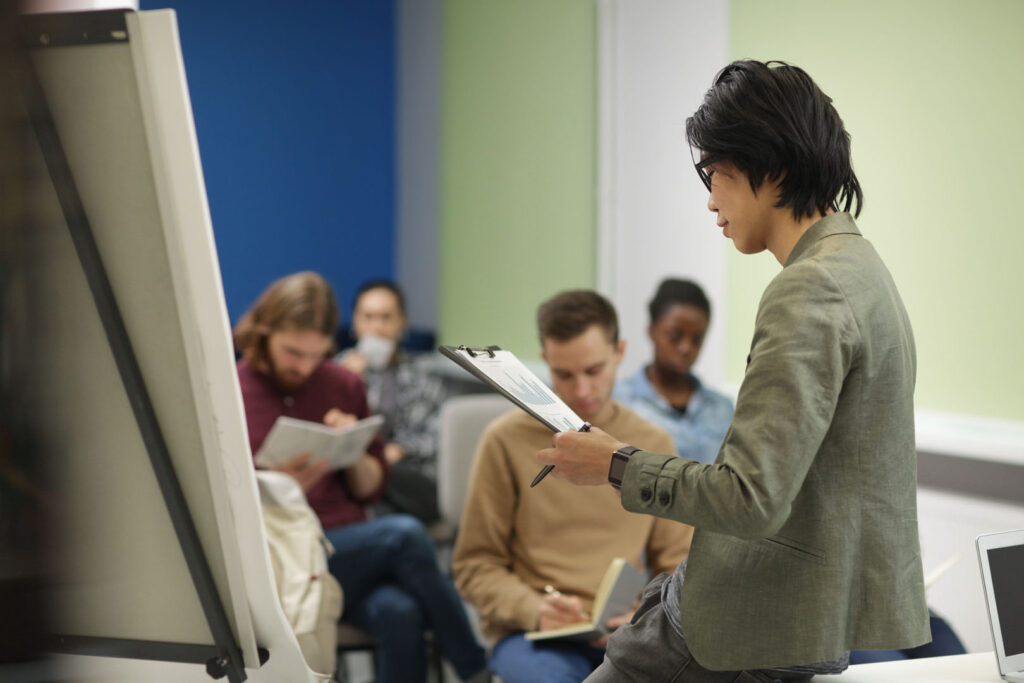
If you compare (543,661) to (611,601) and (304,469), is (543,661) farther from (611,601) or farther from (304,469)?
(304,469)

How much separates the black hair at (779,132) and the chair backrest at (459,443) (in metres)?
1.51

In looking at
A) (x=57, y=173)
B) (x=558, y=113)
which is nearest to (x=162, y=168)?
(x=57, y=173)

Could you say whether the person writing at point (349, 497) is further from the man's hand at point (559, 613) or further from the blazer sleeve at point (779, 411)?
the blazer sleeve at point (779, 411)

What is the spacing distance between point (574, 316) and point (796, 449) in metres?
1.07

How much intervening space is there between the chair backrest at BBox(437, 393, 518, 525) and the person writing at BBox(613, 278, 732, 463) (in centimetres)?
47

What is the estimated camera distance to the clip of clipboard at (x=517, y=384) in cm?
102

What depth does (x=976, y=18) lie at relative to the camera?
225 centimetres

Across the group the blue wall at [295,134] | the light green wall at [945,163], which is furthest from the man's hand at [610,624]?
the blue wall at [295,134]

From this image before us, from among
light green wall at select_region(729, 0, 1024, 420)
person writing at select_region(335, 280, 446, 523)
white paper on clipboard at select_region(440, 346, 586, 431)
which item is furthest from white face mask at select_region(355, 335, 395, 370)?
white paper on clipboard at select_region(440, 346, 586, 431)

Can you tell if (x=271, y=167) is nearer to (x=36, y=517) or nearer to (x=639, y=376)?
(x=639, y=376)

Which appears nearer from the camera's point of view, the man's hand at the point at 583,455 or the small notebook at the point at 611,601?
the man's hand at the point at 583,455

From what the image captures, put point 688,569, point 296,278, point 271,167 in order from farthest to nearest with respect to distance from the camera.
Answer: point 271,167
point 296,278
point 688,569

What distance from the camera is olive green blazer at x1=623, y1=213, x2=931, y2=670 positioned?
88cm

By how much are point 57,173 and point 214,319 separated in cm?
17
